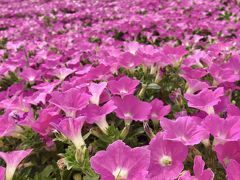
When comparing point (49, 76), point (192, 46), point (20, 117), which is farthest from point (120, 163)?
point (192, 46)

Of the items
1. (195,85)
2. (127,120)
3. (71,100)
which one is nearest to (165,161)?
(127,120)

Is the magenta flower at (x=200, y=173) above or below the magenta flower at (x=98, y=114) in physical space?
above

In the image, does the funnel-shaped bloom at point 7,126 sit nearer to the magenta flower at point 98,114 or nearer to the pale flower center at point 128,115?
the magenta flower at point 98,114

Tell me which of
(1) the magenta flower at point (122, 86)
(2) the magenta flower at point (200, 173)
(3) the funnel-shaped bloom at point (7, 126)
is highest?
(2) the magenta flower at point (200, 173)

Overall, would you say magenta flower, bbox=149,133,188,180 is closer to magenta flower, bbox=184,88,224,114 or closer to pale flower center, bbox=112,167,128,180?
pale flower center, bbox=112,167,128,180

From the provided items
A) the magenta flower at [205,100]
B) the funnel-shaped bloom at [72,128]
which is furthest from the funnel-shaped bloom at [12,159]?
the magenta flower at [205,100]
